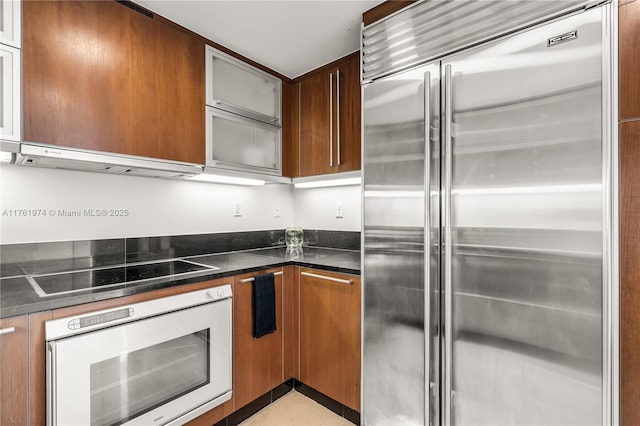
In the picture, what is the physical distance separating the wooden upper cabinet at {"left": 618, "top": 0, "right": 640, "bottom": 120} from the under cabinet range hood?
1935 mm

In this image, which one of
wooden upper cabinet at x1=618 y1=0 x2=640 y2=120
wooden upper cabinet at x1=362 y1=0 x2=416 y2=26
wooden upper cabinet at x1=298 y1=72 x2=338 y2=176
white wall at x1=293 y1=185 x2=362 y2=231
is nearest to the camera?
wooden upper cabinet at x1=618 y1=0 x2=640 y2=120

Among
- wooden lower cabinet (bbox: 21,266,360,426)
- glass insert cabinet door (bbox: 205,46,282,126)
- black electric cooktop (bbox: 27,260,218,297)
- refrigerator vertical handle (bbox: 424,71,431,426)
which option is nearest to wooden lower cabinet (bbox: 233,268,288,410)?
wooden lower cabinet (bbox: 21,266,360,426)

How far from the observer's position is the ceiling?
165 centimetres

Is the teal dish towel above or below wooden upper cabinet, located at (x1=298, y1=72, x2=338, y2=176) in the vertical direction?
below

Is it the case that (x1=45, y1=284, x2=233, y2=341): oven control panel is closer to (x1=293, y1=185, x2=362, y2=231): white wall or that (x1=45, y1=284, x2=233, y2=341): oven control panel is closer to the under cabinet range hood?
the under cabinet range hood

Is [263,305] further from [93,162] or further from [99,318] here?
[93,162]

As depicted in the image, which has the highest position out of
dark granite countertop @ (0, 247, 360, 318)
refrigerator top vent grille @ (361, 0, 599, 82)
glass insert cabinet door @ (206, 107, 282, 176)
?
refrigerator top vent grille @ (361, 0, 599, 82)

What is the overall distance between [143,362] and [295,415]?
102cm

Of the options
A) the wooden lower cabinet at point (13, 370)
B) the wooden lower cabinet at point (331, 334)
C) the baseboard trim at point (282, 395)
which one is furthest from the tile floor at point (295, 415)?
the wooden lower cabinet at point (13, 370)

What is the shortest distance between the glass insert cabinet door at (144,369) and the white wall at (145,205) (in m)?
0.78

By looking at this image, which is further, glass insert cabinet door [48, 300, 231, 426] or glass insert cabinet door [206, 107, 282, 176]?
glass insert cabinet door [206, 107, 282, 176]

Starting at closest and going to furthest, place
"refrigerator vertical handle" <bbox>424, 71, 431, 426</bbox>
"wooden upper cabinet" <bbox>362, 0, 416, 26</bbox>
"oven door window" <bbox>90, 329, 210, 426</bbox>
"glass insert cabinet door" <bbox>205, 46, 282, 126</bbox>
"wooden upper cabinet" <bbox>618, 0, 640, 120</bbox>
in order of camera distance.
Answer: "wooden upper cabinet" <bbox>618, 0, 640, 120</bbox>, "oven door window" <bbox>90, 329, 210, 426</bbox>, "refrigerator vertical handle" <bbox>424, 71, 431, 426</bbox>, "wooden upper cabinet" <bbox>362, 0, 416, 26</bbox>, "glass insert cabinet door" <bbox>205, 46, 282, 126</bbox>

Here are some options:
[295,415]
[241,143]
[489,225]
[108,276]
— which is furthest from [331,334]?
[241,143]

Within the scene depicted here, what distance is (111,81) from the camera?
158cm
